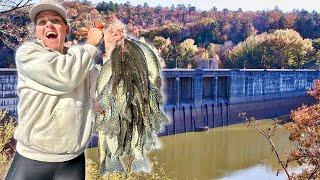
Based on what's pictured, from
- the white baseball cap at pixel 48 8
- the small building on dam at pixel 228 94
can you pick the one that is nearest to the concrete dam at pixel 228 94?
the small building on dam at pixel 228 94

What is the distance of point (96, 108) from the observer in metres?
1.22

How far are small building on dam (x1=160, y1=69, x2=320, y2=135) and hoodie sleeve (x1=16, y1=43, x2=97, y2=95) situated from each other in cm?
1843

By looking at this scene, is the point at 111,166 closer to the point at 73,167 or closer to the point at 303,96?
the point at 73,167

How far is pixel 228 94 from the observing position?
25594 millimetres

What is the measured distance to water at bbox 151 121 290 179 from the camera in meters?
14.5

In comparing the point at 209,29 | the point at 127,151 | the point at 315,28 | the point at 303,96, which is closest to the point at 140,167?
the point at 127,151

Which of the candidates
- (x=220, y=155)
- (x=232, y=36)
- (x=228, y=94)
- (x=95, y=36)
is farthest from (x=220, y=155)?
(x=232, y=36)

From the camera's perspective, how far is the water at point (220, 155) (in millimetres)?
14547

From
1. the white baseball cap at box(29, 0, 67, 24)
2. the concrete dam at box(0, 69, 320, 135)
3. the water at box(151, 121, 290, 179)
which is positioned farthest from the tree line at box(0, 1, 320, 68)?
the white baseball cap at box(29, 0, 67, 24)

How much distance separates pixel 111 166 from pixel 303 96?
1245 inches

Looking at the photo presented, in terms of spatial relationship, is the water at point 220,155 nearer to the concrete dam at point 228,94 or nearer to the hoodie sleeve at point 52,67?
the concrete dam at point 228,94

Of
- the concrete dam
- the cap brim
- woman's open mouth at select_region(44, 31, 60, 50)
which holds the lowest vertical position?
the concrete dam

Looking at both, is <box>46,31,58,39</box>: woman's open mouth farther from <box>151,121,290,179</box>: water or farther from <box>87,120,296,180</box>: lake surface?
<box>87,120,296,180</box>: lake surface

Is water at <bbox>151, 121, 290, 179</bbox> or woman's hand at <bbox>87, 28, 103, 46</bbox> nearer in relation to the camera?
woman's hand at <bbox>87, 28, 103, 46</bbox>
